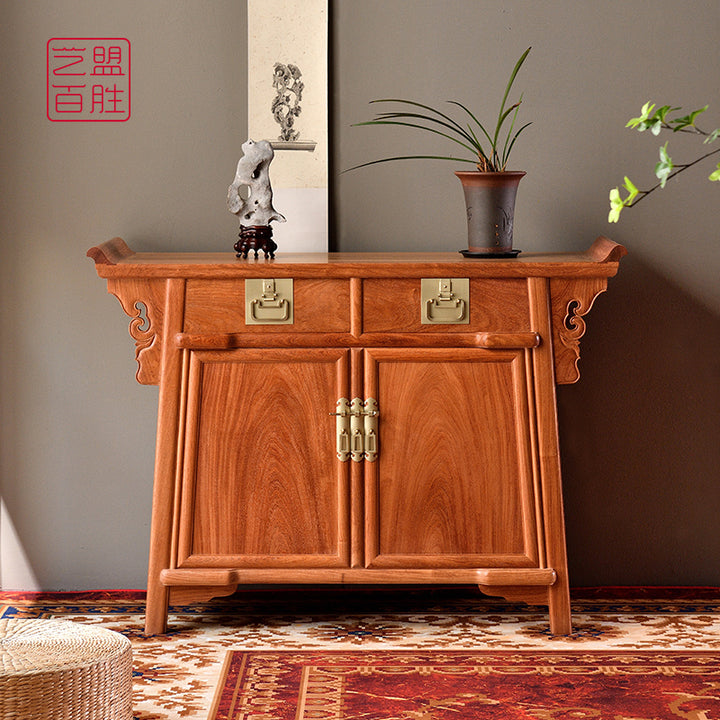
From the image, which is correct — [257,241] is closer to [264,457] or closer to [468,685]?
[264,457]

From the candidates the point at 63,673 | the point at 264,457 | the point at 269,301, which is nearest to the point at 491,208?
the point at 269,301

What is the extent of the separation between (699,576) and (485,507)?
0.97 m

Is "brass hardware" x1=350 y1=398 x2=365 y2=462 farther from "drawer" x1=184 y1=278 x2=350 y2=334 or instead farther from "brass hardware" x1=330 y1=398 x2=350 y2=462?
"drawer" x1=184 y1=278 x2=350 y2=334

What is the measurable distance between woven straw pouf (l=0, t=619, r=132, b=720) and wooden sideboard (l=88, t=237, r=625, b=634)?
2.15 ft

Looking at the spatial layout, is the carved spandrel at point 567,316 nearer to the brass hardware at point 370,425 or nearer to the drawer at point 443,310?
the drawer at point 443,310

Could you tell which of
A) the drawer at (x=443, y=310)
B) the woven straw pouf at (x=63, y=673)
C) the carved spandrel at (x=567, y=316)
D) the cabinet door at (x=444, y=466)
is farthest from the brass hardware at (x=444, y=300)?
the woven straw pouf at (x=63, y=673)

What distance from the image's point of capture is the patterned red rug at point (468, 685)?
2.27 metres

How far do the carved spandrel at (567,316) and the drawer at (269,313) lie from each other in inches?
23.2

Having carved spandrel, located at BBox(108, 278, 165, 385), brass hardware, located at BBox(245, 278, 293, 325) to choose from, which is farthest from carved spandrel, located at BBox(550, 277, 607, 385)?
carved spandrel, located at BBox(108, 278, 165, 385)

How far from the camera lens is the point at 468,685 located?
2420 millimetres

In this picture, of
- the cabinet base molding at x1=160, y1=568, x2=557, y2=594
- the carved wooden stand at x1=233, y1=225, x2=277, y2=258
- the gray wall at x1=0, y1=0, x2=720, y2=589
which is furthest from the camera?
the gray wall at x1=0, y1=0, x2=720, y2=589

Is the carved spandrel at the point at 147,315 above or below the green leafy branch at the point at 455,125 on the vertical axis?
below

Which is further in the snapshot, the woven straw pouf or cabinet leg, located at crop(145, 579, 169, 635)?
cabinet leg, located at crop(145, 579, 169, 635)

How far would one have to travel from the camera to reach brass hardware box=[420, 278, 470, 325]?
8.96 ft
